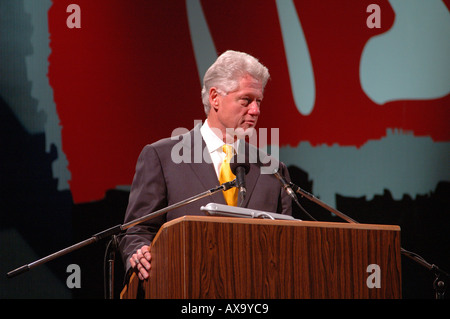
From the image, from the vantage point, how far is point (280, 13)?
3621 millimetres

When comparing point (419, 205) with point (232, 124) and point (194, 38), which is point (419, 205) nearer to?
point (232, 124)

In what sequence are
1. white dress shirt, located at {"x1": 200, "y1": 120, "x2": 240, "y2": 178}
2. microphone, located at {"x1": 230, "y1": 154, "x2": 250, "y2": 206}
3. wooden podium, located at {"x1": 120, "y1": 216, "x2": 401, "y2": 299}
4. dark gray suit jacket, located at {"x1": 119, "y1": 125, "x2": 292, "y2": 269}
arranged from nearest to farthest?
wooden podium, located at {"x1": 120, "y1": 216, "x2": 401, "y2": 299}, microphone, located at {"x1": 230, "y1": 154, "x2": 250, "y2": 206}, dark gray suit jacket, located at {"x1": 119, "y1": 125, "x2": 292, "y2": 269}, white dress shirt, located at {"x1": 200, "y1": 120, "x2": 240, "y2": 178}

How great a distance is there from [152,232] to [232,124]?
0.66 metres

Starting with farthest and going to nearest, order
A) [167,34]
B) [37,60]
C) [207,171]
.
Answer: [167,34] → [37,60] → [207,171]

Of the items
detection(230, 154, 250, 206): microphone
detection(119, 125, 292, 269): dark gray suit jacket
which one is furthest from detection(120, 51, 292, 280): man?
detection(230, 154, 250, 206): microphone

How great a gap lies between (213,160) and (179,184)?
0.22 meters

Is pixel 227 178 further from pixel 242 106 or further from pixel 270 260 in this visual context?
pixel 270 260

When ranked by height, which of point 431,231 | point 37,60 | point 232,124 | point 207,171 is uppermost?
point 37,60

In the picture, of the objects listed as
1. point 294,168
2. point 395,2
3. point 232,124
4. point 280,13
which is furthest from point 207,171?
point 395,2

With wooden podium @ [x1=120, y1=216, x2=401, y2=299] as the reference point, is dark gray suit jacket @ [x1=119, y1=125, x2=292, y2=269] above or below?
above

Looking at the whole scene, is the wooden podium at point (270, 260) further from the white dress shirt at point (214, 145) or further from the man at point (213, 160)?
the white dress shirt at point (214, 145)

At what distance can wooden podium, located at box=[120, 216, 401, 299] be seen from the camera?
149 cm

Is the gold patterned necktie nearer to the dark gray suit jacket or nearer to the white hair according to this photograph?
the dark gray suit jacket

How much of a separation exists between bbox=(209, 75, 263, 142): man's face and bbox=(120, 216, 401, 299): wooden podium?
3.32ft
